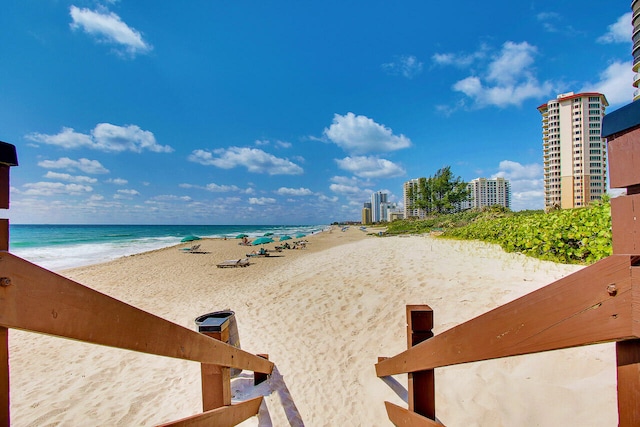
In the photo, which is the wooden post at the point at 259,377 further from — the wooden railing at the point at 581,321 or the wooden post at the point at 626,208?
the wooden post at the point at 626,208

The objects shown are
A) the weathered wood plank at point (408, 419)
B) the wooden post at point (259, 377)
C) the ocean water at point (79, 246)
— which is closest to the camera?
the weathered wood plank at point (408, 419)

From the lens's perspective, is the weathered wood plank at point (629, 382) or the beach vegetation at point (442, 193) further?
the beach vegetation at point (442, 193)

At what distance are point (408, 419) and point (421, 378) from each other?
352 mm

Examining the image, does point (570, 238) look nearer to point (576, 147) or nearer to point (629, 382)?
point (629, 382)

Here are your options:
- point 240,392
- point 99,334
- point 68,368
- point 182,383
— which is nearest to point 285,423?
point 240,392

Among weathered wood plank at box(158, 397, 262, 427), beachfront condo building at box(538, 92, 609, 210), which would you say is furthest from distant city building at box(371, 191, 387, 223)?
weathered wood plank at box(158, 397, 262, 427)

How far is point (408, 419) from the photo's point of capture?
1926 mm

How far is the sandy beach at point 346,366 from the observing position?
2.76m

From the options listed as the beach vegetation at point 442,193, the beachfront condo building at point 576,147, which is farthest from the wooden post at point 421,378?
the beach vegetation at point 442,193

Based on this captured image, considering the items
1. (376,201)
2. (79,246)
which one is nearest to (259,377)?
(79,246)

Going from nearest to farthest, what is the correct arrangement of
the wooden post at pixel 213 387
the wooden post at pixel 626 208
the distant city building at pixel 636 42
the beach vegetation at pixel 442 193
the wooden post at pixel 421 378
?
the wooden post at pixel 626 208
the wooden post at pixel 421 378
the wooden post at pixel 213 387
the distant city building at pixel 636 42
the beach vegetation at pixel 442 193

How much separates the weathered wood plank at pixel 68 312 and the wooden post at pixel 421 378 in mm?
1555

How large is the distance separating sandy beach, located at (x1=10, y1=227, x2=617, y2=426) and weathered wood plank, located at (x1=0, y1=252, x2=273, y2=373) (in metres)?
2.69

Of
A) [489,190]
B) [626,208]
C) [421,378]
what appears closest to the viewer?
[626,208]
